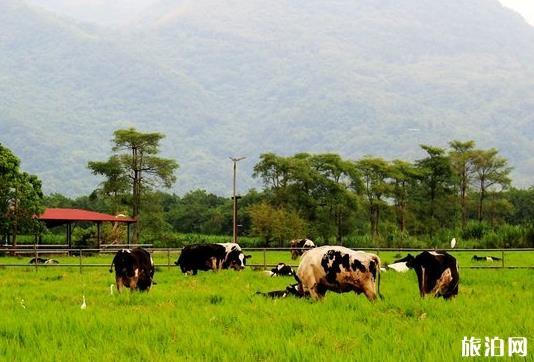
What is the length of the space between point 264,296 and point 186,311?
2.99m

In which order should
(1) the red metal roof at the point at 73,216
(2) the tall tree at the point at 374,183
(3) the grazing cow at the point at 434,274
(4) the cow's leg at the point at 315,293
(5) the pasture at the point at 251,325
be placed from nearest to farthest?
(5) the pasture at the point at 251,325
(4) the cow's leg at the point at 315,293
(3) the grazing cow at the point at 434,274
(1) the red metal roof at the point at 73,216
(2) the tall tree at the point at 374,183

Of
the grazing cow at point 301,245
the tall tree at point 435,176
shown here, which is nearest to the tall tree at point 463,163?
the tall tree at point 435,176

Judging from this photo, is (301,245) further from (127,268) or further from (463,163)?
(463,163)

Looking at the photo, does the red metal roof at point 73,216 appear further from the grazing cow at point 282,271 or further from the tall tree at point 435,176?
the tall tree at point 435,176

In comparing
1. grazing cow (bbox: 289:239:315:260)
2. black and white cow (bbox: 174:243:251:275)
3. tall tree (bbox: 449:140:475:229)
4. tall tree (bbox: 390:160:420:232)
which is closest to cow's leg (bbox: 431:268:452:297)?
black and white cow (bbox: 174:243:251:275)

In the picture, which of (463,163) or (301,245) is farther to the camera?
(463,163)

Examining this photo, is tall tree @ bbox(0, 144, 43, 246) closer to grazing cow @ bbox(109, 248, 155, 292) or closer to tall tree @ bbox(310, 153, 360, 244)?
grazing cow @ bbox(109, 248, 155, 292)

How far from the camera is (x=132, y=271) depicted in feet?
55.7

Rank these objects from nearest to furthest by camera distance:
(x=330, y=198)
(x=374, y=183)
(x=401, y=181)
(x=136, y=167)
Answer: (x=136, y=167), (x=330, y=198), (x=374, y=183), (x=401, y=181)

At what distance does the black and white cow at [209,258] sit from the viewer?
87.3ft

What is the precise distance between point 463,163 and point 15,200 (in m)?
63.0

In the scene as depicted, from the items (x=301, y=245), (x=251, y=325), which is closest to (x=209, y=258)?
(x=251, y=325)

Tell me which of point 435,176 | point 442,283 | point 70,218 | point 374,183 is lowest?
point 442,283

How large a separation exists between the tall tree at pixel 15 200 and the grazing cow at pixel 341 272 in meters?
34.8
